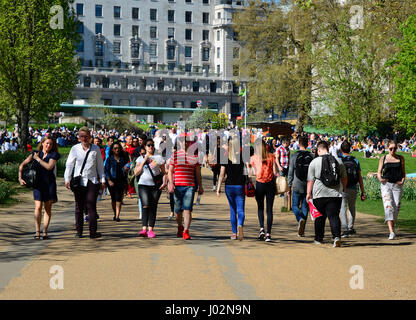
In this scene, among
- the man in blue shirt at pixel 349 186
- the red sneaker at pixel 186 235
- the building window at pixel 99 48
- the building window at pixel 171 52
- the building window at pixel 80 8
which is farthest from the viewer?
the building window at pixel 171 52

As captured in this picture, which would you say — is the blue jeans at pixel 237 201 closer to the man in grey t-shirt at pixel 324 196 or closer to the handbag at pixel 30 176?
the man in grey t-shirt at pixel 324 196

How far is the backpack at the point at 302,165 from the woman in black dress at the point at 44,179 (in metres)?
4.41

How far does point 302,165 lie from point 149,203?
9.67 feet

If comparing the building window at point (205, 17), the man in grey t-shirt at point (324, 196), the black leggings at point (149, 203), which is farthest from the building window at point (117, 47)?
the man in grey t-shirt at point (324, 196)

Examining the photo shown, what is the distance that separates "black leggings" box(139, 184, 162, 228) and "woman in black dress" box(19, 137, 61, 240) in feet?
5.11

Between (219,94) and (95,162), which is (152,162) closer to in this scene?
(95,162)

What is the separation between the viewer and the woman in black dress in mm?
11453

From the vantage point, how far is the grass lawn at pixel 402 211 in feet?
46.9

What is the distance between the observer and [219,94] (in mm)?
111500

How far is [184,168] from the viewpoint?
1159cm

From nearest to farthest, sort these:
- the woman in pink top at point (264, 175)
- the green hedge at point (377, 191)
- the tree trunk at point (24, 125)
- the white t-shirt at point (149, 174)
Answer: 1. the woman in pink top at point (264, 175)
2. the white t-shirt at point (149, 174)
3. the green hedge at point (377, 191)
4. the tree trunk at point (24, 125)

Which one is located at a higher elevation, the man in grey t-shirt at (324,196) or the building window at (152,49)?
the building window at (152,49)

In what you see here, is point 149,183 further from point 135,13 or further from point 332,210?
point 135,13
